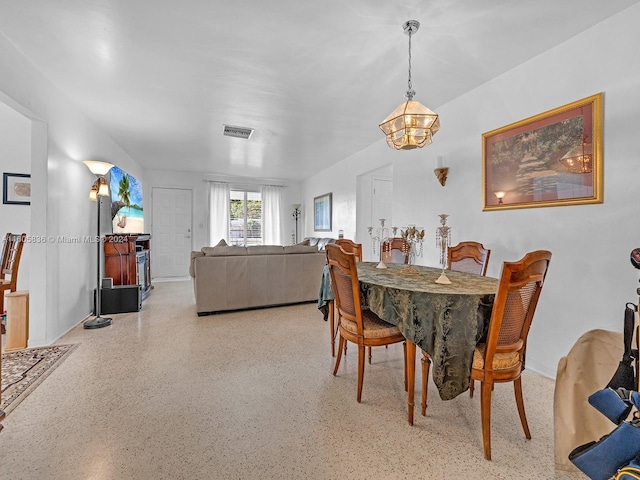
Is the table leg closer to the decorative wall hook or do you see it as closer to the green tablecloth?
the green tablecloth

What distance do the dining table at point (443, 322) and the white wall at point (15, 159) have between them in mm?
4073

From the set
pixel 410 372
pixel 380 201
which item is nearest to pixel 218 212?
pixel 380 201

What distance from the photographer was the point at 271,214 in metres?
7.79

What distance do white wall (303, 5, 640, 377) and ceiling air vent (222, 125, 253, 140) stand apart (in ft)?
8.32

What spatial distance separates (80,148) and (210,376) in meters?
3.04

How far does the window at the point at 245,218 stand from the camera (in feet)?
24.6

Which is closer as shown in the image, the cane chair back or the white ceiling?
the white ceiling

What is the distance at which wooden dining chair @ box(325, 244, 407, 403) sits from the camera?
5.87 ft

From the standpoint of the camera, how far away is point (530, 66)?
239 centimetres

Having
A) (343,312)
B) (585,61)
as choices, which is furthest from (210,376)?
(585,61)

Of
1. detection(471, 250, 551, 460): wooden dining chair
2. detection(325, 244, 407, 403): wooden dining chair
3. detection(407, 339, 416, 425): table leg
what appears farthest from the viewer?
detection(325, 244, 407, 403): wooden dining chair

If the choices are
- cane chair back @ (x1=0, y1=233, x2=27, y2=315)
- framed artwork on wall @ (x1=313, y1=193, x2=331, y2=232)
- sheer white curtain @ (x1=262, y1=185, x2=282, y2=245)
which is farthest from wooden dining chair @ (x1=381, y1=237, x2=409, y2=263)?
sheer white curtain @ (x1=262, y1=185, x2=282, y2=245)

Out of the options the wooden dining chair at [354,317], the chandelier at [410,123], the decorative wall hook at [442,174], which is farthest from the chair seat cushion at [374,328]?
the decorative wall hook at [442,174]

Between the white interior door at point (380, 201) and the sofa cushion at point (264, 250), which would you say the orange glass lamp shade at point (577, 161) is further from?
the white interior door at point (380, 201)
